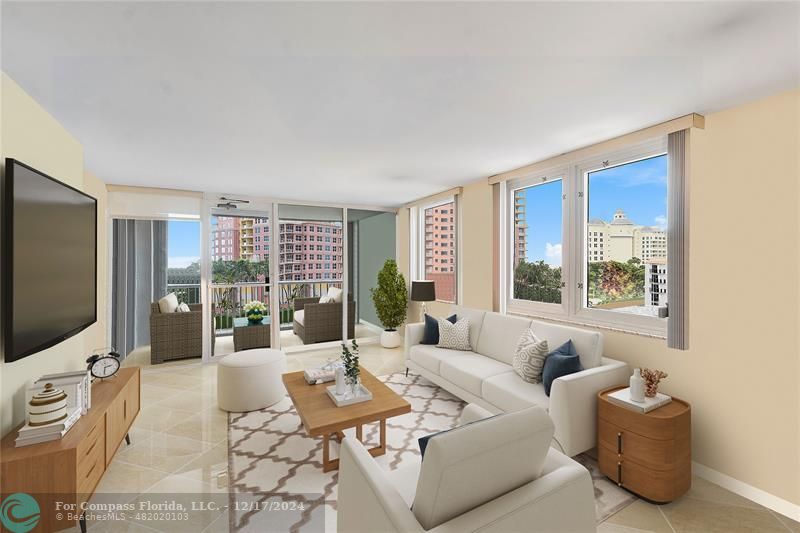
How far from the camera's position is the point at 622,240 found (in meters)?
3.19

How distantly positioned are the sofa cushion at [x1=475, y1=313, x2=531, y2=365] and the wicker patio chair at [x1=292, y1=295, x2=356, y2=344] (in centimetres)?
297

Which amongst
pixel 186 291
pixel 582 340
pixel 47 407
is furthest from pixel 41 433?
pixel 186 291

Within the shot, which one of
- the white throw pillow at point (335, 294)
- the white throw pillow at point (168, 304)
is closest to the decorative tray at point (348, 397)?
the white throw pillow at point (335, 294)

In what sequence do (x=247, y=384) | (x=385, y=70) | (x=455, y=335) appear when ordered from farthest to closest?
(x=455, y=335) → (x=247, y=384) → (x=385, y=70)

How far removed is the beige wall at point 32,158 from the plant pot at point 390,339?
4.05 m

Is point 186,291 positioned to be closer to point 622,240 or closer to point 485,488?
point 485,488

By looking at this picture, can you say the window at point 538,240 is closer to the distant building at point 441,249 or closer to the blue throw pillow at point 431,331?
the blue throw pillow at point 431,331

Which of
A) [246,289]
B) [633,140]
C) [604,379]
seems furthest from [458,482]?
[246,289]

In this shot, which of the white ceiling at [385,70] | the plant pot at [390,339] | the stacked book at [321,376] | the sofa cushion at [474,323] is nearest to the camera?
the white ceiling at [385,70]

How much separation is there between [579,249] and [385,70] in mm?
2648

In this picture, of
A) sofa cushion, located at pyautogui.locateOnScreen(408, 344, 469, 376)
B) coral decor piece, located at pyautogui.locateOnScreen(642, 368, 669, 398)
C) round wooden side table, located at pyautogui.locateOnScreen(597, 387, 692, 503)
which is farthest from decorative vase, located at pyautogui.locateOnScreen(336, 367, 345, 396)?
coral decor piece, located at pyautogui.locateOnScreen(642, 368, 669, 398)

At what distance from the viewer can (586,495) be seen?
1.49m

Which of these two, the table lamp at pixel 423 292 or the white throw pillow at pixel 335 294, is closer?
the table lamp at pixel 423 292

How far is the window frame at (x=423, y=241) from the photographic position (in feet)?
17.0
